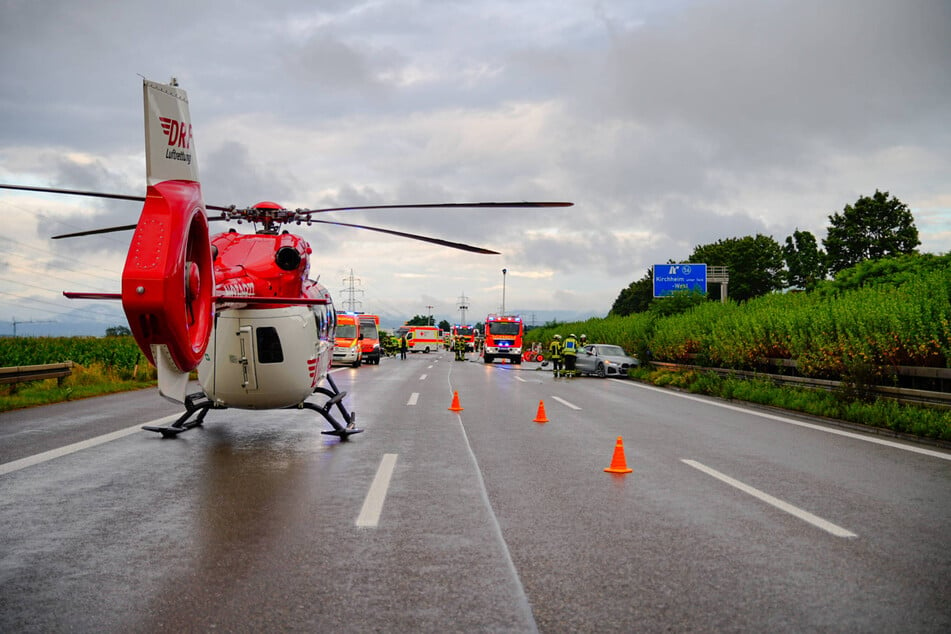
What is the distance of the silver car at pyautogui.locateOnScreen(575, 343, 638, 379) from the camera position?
107 ft

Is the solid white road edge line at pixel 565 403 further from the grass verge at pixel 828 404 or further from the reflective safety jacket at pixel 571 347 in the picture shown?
the reflective safety jacket at pixel 571 347

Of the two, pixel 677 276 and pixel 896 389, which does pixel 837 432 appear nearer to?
pixel 896 389

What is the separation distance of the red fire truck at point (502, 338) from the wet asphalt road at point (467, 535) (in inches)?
1495

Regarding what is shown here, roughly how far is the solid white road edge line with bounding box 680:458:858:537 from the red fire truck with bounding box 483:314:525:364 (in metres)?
40.4

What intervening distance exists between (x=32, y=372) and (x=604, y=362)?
21979mm

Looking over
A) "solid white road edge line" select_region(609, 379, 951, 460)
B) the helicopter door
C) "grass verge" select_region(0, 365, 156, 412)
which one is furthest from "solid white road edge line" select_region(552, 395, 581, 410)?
"grass verge" select_region(0, 365, 156, 412)

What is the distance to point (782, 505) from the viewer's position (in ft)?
23.9

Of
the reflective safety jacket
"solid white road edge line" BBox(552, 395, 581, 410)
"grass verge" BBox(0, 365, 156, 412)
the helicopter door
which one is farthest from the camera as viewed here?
the reflective safety jacket

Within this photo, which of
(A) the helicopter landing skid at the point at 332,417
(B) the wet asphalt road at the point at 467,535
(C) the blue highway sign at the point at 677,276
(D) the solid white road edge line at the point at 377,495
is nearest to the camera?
(B) the wet asphalt road at the point at 467,535

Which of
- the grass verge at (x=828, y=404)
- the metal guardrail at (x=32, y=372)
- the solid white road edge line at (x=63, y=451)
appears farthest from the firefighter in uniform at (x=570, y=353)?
the solid white road edge line at (x=63, y=451)

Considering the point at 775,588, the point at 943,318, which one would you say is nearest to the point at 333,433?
the point at 775,588

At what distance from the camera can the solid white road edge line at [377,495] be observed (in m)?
6.54

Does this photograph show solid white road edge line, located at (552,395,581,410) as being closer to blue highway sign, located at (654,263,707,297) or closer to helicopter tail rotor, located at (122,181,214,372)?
helicopter tail rotor, located at (122,181,214,372)

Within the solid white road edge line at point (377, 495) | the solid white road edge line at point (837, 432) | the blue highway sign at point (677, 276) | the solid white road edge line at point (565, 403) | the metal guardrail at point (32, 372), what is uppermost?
the blue highway sign at point (677, 276)
